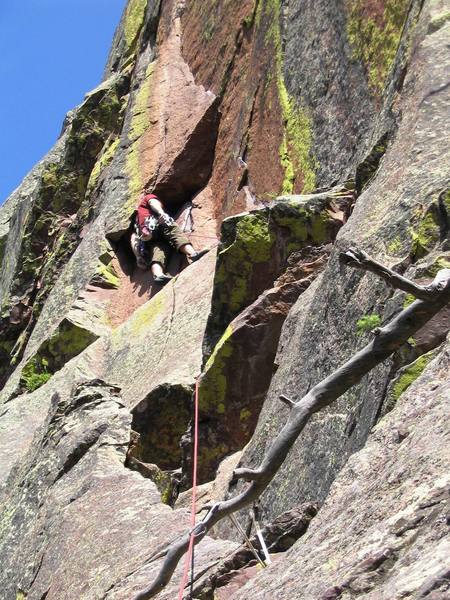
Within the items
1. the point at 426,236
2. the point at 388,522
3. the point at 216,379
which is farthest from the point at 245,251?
the point at 388,522

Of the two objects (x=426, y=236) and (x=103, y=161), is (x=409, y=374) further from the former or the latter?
(x=103, y=161)

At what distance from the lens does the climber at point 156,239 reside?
19828 millimetres

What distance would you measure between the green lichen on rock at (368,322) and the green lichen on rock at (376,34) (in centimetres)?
654

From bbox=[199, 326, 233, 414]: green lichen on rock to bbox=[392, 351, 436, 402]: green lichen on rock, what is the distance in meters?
5.19

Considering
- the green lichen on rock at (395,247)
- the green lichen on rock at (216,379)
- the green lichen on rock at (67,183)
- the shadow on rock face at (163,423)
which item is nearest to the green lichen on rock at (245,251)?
the green lichen on rock at (216,379)

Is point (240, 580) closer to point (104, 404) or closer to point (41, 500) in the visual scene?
point (41, 500)

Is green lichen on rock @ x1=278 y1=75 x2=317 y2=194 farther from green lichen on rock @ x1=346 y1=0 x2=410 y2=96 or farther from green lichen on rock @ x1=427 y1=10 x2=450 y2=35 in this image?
green lichen on rock @ x1=427 y1=10 x2=450 y2=35

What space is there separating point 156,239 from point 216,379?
831cm

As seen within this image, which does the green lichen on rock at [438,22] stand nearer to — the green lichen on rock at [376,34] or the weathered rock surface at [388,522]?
the green lichen on rock at [376,34]

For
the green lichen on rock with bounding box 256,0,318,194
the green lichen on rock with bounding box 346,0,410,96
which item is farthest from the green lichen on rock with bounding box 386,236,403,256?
the green lichen on rock with bounding box 256,0,318,194

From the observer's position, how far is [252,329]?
12211mm

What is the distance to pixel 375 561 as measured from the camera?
4656 mm

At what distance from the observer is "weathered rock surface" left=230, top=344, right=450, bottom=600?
14.4 feet

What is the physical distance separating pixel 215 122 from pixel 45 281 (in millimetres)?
5892
